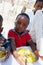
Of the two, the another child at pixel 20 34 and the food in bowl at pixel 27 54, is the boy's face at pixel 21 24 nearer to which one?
the another child at pixel 20 34

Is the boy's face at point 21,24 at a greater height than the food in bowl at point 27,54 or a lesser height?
greater

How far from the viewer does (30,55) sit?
0.98m

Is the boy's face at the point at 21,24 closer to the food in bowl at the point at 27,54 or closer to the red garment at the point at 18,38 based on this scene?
the red garment at the point at 18,38

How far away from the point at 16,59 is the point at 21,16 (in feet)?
1.00

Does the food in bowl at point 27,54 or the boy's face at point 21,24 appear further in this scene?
the boy's face at point 21,24

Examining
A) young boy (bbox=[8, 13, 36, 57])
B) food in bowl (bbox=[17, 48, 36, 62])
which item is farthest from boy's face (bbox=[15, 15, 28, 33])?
food in bowl (bbox=[17, 48, 36, 62])

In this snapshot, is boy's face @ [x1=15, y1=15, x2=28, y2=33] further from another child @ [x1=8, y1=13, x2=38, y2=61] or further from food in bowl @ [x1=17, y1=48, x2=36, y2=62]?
food in bowl @ [x1=17, y1=48, x2=36, y2=62]

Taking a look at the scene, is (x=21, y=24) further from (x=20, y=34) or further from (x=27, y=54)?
(x=27, y=54)

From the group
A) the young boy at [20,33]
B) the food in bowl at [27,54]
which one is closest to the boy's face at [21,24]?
the young boy at [20,33]

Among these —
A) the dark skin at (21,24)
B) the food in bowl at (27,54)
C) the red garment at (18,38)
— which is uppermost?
the dark skin at (21,24)

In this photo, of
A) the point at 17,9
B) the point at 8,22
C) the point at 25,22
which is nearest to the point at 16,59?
the point at 25,22

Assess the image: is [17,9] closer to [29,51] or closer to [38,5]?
[38,5]

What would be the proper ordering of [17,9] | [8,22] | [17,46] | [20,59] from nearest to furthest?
[20,59] < [17,46] < [8,22] < [17,9]

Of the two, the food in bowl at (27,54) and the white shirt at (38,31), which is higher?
the white shirt at (38,31)
